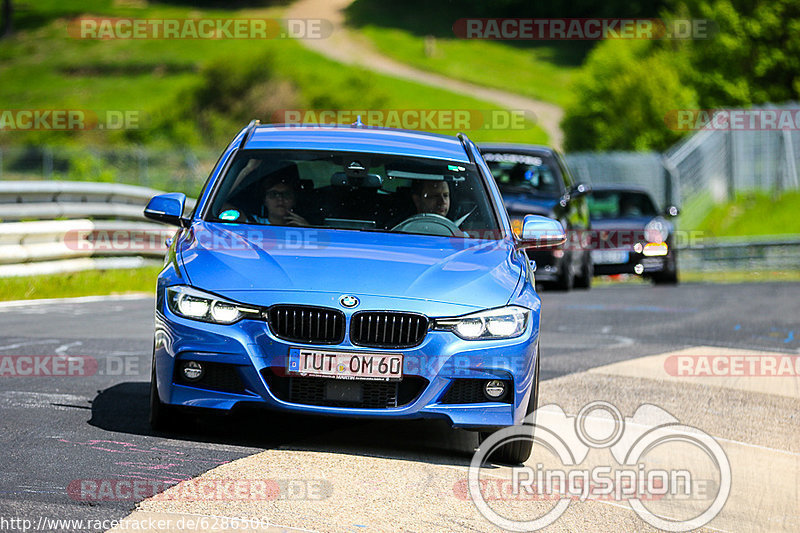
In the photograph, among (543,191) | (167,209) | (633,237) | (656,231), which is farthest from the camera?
(656,231)

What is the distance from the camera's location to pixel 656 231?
70.9ft

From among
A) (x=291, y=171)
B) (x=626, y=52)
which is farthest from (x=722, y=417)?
(x=626, y=52)

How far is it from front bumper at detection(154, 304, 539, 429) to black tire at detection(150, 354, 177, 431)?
0.09 m

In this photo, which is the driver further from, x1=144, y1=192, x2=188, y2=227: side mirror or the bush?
the bush

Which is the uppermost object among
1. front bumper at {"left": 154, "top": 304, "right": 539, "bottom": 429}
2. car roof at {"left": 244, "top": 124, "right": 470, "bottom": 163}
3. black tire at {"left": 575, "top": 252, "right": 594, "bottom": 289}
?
car roof at {"left": 244, "top": 124, "right": 470, "bottom": 163}

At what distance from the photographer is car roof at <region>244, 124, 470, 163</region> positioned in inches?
314

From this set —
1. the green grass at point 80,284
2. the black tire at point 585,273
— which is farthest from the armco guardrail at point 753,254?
the green grass at point 80,284

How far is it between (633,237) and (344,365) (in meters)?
15.7

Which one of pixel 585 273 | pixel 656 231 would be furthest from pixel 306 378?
pixel 656 231

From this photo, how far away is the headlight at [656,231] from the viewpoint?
70.7 ft

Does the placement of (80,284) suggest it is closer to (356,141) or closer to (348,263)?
(356,141)

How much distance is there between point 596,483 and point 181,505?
2116 millimetres

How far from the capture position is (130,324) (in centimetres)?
1234

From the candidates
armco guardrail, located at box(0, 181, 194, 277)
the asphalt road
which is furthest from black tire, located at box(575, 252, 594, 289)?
armco guardrail, located at box(0, 181, 194, 277)
